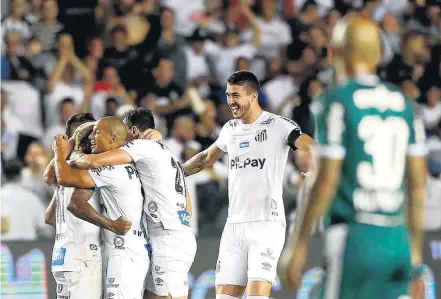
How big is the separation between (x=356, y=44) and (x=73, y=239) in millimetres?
3436

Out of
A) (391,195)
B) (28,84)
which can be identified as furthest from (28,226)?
(391,195)

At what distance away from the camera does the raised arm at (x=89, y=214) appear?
294 inches

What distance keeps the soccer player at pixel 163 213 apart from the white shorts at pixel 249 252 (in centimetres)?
34

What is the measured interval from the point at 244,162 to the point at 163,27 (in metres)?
6.07

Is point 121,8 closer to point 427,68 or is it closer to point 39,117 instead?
point 39,117

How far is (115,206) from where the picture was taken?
25.3ft

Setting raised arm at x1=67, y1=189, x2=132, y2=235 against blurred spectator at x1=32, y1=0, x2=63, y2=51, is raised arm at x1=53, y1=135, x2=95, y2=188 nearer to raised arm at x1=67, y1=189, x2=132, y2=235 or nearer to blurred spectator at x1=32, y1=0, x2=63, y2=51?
raised arm at x1=67, y1=189, x2=132, y2=235

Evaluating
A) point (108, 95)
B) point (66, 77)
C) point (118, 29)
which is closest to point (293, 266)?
point (108, 95)

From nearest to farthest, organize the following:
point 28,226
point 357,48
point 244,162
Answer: point 357,48, point 244,162, point 28,226

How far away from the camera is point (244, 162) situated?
8.26 metres

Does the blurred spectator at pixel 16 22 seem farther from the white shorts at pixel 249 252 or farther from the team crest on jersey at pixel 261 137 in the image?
the white shorts at pixel 249 252

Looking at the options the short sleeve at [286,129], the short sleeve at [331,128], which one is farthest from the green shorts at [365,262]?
the short sleeve at [286,129]

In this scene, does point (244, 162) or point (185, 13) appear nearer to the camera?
point (244, 162)

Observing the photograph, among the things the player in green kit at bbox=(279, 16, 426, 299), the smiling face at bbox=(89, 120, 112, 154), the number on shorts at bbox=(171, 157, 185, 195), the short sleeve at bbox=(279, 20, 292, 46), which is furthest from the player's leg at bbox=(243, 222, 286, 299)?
the short sleeve at bbox=(279, 20, 292, 46)
